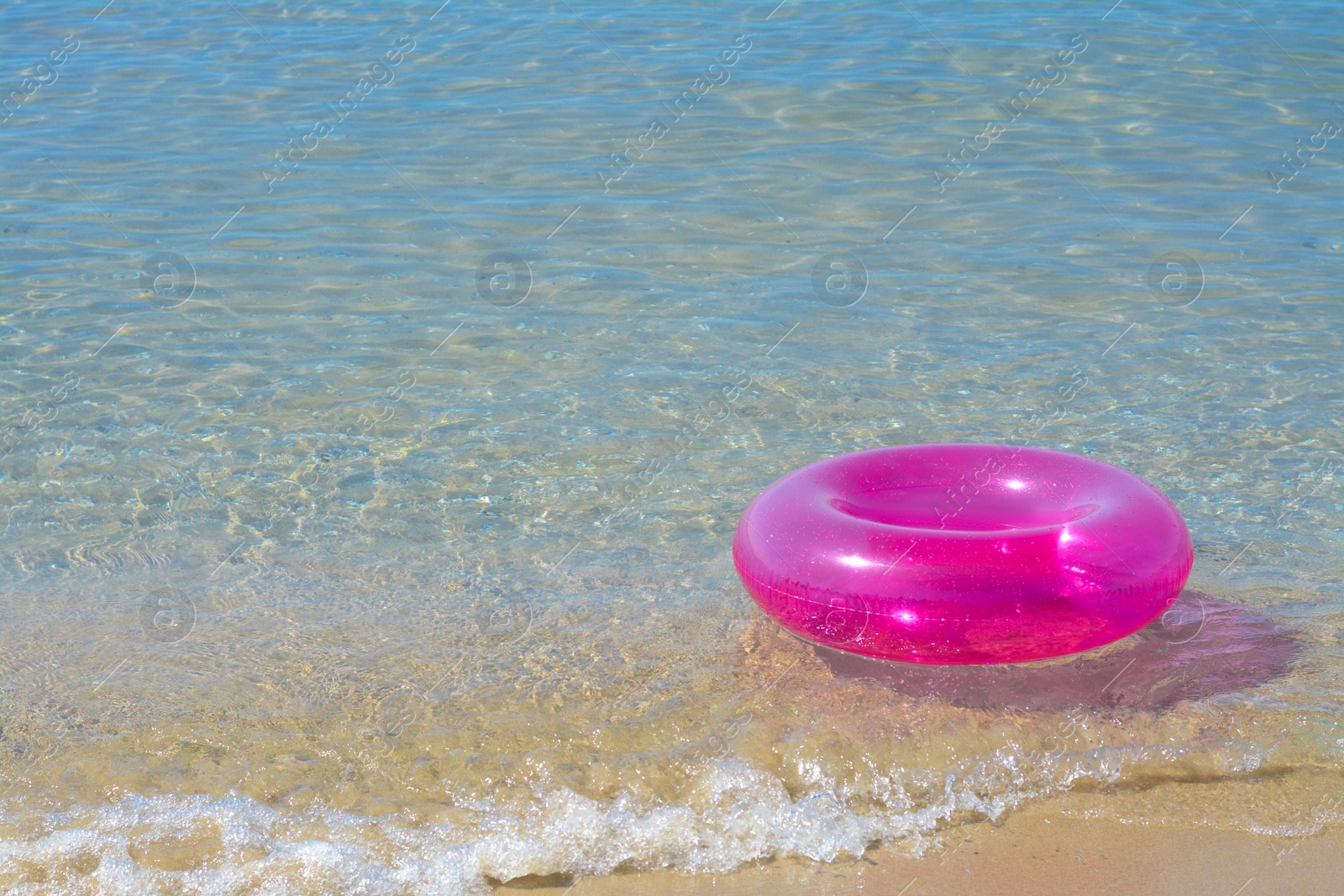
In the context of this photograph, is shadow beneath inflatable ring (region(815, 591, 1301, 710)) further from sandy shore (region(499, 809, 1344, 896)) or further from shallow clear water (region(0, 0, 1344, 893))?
sandy shore (region(499, 809, 1344, 896))

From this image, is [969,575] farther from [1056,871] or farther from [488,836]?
[488,836]

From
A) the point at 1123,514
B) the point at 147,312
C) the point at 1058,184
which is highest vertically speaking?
the point at 1123,514

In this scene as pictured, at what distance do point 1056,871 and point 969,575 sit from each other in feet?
2.37

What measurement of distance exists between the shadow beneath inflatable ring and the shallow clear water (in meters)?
0.02

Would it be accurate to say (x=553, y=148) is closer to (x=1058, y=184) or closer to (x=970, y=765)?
(x=1058, y=184)

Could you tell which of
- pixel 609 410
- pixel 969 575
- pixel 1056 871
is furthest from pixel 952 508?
pixel 609 410

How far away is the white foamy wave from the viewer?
2.71 m

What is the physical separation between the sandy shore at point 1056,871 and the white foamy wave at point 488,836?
47 millimetres

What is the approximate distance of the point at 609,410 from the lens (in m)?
5.33

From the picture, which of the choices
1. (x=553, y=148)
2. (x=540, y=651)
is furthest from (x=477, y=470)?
(x=553, y=148)

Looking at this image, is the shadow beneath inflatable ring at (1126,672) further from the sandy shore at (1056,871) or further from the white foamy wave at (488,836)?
the sandy shore at (1056,871)

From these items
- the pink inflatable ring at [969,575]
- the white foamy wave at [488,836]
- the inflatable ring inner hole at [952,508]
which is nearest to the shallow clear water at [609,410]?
the white foamy wave at [488,836]

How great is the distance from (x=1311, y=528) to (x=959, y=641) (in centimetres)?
193

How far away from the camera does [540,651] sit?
11.8 feet
